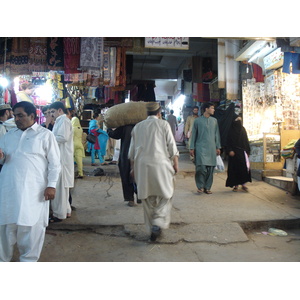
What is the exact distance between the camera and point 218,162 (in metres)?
6.52

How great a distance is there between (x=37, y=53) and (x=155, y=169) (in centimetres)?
495

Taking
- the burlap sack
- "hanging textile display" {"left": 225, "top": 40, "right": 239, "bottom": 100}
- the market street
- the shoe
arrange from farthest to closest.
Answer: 1. "hanging textile display" {"left": 225, "top": 40, "right": 239, "bottom": 100}
2. the burlap sack
3. the shoe
4. the market street

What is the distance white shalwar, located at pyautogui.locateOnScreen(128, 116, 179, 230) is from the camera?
11.7ft

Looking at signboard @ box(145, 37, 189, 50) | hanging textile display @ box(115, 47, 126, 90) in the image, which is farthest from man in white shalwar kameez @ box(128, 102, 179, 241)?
hanging textile display @ box(115, 47, 126, 90)

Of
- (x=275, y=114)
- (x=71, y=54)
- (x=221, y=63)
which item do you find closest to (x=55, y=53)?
(x=71, y=54)

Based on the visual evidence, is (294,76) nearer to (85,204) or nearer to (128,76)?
(85,204)

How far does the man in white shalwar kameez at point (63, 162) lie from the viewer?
4156 mm

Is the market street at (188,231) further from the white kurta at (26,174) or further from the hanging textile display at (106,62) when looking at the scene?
the hanging textile display at (106,62)

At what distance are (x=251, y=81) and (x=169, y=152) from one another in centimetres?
657

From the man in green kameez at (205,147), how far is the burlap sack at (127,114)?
55.0 inches

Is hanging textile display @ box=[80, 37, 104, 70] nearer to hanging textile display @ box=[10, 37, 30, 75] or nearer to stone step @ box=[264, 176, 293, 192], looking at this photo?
hanging textile display @ box=[10, 37, 30, 75]

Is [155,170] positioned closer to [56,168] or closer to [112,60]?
[56,168]

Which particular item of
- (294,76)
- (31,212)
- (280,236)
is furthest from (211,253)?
(294,76)

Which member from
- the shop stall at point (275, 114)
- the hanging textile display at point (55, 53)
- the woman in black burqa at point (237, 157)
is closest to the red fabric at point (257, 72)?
the shop stall at point (275, 114)
